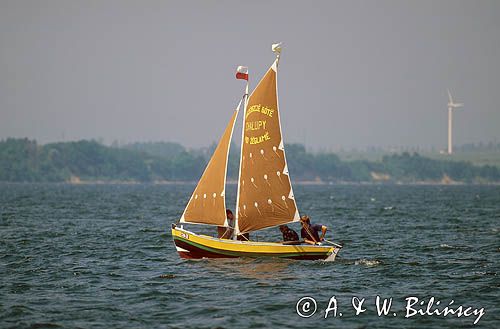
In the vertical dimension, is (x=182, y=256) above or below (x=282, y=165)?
below

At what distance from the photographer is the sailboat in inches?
1548

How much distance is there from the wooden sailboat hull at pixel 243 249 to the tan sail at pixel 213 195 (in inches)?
31.7

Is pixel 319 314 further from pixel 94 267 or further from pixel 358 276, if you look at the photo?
pixel 94 267

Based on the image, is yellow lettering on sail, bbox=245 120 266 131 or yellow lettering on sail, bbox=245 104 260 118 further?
yellow lettering on sail, bbox=245 120 266 131

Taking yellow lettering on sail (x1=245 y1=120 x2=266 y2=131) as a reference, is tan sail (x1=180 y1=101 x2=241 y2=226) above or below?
below

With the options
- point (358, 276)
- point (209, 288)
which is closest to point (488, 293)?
point (358, 276)

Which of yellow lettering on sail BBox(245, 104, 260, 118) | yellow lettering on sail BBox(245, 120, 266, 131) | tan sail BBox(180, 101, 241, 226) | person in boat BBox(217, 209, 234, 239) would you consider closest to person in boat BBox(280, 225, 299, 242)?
person in boat BBox(217, 209, 234, 239)

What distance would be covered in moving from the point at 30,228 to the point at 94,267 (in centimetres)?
2507

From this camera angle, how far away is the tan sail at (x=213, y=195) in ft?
131

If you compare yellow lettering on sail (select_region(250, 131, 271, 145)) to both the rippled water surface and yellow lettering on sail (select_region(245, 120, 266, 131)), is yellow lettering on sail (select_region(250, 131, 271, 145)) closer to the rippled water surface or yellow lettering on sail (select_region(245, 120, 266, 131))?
yellow lettering on sail (select_region(245, 120, 266, 131))

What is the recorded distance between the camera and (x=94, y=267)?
39.5 m

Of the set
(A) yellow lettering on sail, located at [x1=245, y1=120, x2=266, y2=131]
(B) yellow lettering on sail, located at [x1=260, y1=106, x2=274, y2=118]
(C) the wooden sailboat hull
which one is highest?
(B) yellow lettering on sail, located at [x1=260, y1=106, x2=274, y2=118]

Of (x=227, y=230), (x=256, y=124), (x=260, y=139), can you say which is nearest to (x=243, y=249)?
(x=227, y=230)

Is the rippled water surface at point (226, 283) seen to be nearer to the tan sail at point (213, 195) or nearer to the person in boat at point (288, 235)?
the person in boat at point (288, 235)
